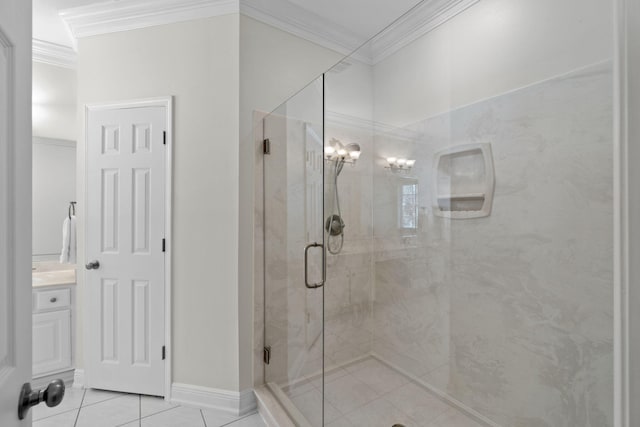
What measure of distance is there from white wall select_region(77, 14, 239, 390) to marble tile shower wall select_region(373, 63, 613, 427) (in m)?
1.07

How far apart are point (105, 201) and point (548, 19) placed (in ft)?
8.82

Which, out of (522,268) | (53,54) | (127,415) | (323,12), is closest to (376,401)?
(522,268)

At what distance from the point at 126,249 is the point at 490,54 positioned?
2492 millimetres

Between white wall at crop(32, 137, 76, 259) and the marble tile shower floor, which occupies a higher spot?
white wall at crop(32, 137, 76, 259)

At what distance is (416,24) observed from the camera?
5.74 feet

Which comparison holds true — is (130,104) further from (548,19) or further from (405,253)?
(548,19)

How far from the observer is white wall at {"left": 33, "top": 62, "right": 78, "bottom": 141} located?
257cm

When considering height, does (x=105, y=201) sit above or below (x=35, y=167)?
below

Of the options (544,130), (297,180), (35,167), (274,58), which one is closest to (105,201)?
(35,167)

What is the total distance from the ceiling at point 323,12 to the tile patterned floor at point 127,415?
2.69 m

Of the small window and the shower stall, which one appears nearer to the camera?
the shower stall

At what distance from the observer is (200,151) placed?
84.0 inches

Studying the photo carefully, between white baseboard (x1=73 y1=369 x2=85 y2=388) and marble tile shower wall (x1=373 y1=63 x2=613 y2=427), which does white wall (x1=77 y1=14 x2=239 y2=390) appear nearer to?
white baseboard (x1=73 y1=369 x2=85 y2=388)

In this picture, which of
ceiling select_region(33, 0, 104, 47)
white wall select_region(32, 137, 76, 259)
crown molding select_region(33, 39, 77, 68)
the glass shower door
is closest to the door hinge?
the glass shower door
